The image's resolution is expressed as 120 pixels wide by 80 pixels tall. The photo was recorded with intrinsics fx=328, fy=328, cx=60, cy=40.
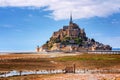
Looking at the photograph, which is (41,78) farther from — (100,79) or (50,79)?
(100,79)

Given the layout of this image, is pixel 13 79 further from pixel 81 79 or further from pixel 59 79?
pixel 81 79

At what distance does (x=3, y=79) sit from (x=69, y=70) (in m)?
17.9

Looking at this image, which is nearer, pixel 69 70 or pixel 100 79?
A: pixel 100 79

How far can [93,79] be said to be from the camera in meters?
46.7

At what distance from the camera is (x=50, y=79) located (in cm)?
4722

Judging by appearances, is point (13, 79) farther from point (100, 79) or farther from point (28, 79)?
point (100, 79)

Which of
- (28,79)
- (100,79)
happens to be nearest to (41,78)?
(28,79)

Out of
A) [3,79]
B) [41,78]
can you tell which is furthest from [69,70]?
[3,79]

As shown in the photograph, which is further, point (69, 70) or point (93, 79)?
point (69, 70)

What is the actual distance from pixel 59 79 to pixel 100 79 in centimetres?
579

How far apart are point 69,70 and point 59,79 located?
1511 cm

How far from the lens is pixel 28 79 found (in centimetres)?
4788

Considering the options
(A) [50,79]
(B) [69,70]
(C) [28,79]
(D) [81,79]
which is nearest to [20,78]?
(C) [28,79]

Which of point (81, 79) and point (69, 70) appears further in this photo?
point (69, 70)
